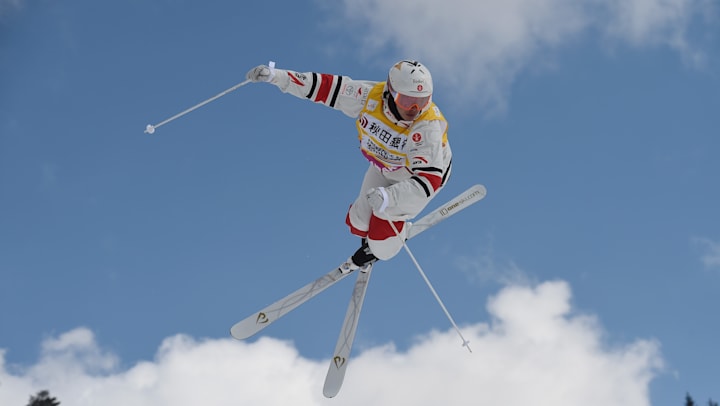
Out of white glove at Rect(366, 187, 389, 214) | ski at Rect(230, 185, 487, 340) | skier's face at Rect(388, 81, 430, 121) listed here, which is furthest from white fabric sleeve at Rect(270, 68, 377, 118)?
ski at Rect(230, 185, 487, 340)

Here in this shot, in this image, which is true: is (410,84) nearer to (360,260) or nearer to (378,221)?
(378,221)

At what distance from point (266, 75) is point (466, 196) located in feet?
15.8

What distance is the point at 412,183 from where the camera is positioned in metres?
9.23

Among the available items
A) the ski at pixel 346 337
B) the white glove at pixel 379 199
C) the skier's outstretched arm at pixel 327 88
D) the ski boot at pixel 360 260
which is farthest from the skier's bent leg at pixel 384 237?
the skier's outstretched arm at pixel 327 88

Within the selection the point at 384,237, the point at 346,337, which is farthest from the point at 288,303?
the point at 384,237

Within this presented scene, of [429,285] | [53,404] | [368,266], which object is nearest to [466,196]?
[368,266]

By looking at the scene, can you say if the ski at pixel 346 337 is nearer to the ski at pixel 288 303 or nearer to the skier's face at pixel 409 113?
the ski at pixel 288 303

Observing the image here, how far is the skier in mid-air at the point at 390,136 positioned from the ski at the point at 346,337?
1.33 m

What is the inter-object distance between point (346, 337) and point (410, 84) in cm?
481

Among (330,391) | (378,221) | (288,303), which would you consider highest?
(288,303)

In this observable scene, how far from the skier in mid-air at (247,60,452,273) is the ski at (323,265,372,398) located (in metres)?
1.33

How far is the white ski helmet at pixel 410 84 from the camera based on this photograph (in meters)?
9.12

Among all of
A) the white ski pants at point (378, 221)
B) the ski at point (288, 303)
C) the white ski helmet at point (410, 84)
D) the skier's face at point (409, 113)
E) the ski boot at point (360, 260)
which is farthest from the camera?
the ski at point (288, 303)

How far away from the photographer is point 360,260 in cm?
1130
